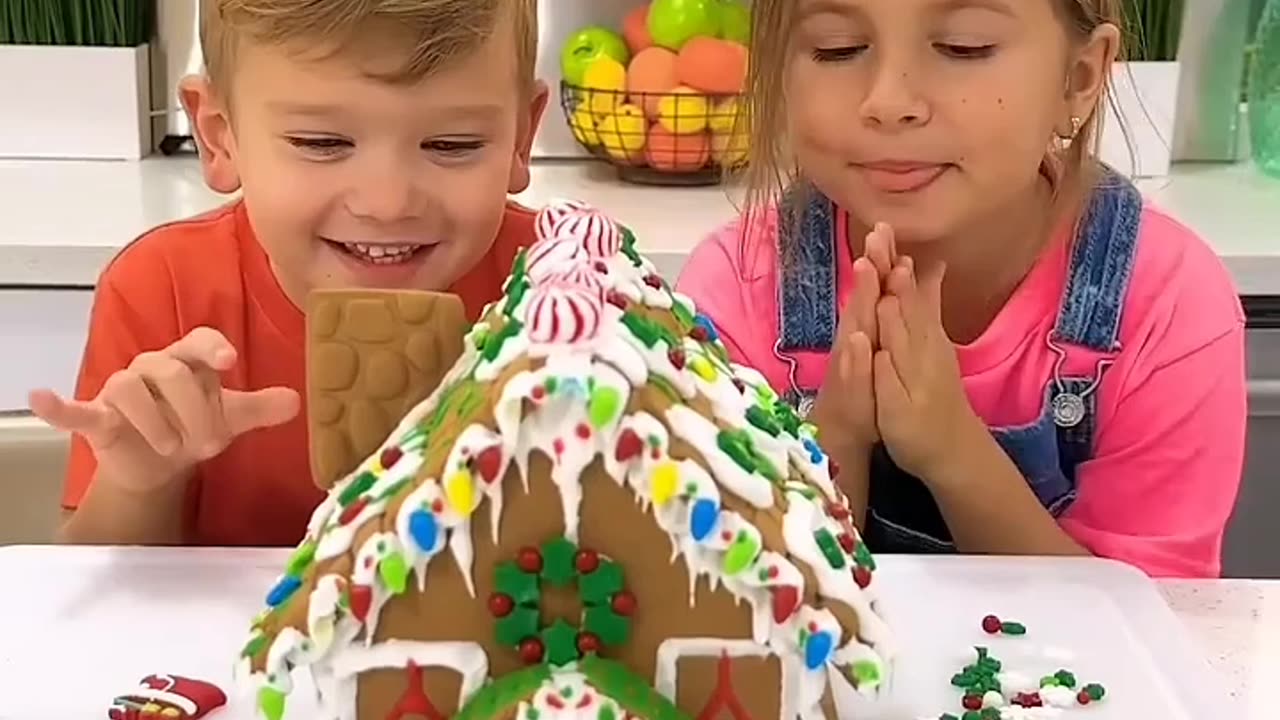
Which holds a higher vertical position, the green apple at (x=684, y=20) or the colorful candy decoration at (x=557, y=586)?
the green apple at (x=684, y=20)

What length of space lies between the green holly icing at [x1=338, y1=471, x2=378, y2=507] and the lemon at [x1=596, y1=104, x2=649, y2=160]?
132 centimetres

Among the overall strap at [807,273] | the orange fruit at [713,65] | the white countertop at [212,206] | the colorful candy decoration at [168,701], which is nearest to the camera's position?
the colorful candy decoration at [168,701]

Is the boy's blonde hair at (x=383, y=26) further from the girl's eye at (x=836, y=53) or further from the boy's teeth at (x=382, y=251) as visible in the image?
the girl's eye at (x=836, y=53)

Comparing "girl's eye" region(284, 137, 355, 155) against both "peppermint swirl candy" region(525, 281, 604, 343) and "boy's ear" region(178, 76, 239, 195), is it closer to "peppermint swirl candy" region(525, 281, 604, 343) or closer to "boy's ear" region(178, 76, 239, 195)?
"boy's ear" region(178, 76, 239, 195)

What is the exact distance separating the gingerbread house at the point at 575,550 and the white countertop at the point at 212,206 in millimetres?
1019

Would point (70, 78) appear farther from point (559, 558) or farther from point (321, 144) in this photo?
point (559, 558)

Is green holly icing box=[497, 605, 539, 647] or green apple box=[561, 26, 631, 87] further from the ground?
green apple box=[561, 26, 631, 87]

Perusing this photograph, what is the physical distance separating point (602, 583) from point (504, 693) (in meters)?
0.06

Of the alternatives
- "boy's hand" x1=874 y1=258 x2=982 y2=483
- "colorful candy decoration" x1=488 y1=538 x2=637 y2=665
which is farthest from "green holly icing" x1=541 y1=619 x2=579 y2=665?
"boy's hand" x1=874 y1=258 x2=982 y2=483

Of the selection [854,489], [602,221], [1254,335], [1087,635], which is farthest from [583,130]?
[602,221]

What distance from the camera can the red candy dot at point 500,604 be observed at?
1.96 feet

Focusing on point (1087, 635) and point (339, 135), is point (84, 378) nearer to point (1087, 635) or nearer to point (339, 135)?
point (339, 135)

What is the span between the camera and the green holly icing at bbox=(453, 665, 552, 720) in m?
0.60

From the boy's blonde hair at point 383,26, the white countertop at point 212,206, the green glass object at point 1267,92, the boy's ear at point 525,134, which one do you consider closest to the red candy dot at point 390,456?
the boy's blonde hair at point 383,26
